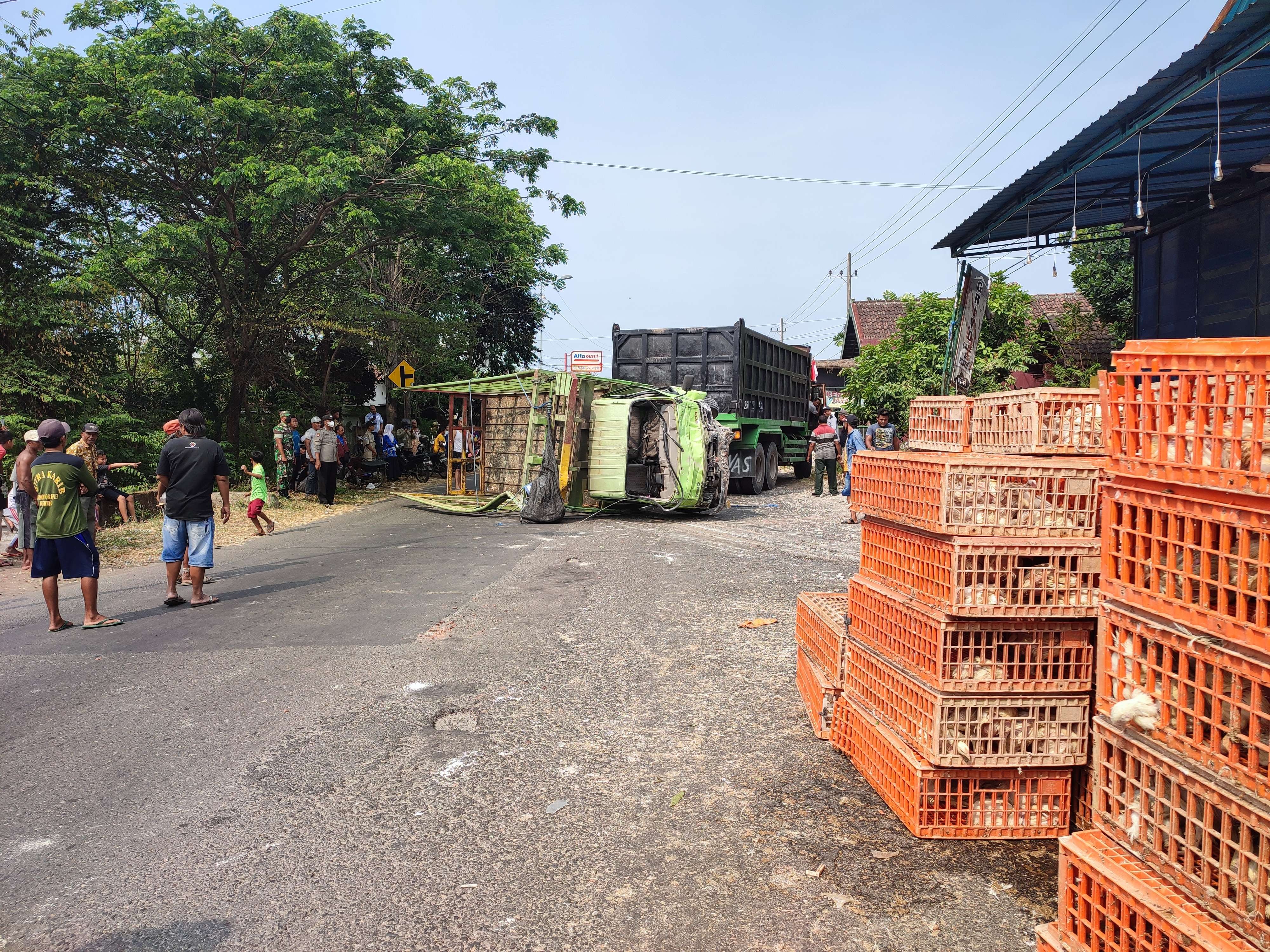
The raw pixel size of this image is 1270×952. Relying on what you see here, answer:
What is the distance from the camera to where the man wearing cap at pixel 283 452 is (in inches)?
628

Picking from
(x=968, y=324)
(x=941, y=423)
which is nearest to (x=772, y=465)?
(x=968, y=324)

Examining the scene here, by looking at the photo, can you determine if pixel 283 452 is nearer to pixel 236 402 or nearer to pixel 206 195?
pixel 236 402

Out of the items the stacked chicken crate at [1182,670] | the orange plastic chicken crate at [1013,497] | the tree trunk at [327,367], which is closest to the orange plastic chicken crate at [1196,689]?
the stacked chicken crate at [1182,670]

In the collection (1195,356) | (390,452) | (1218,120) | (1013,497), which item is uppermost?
(1218,120)

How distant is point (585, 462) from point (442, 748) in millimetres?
9785

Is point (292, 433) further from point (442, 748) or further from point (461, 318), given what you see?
point (442, 748)

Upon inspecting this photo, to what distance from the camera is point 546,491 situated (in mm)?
13016

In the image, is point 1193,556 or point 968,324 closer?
point 1193,556

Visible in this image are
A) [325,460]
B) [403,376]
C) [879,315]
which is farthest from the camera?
[879,315]

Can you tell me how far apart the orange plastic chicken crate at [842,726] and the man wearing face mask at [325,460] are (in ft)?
45.5

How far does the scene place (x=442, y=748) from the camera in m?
4.10

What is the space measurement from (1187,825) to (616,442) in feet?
37.9

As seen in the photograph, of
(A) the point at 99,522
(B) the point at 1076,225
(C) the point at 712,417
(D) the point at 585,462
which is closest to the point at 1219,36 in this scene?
(B) the point at 1076,225

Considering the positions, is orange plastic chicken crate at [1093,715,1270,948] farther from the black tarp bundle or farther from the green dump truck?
the green dump truck
